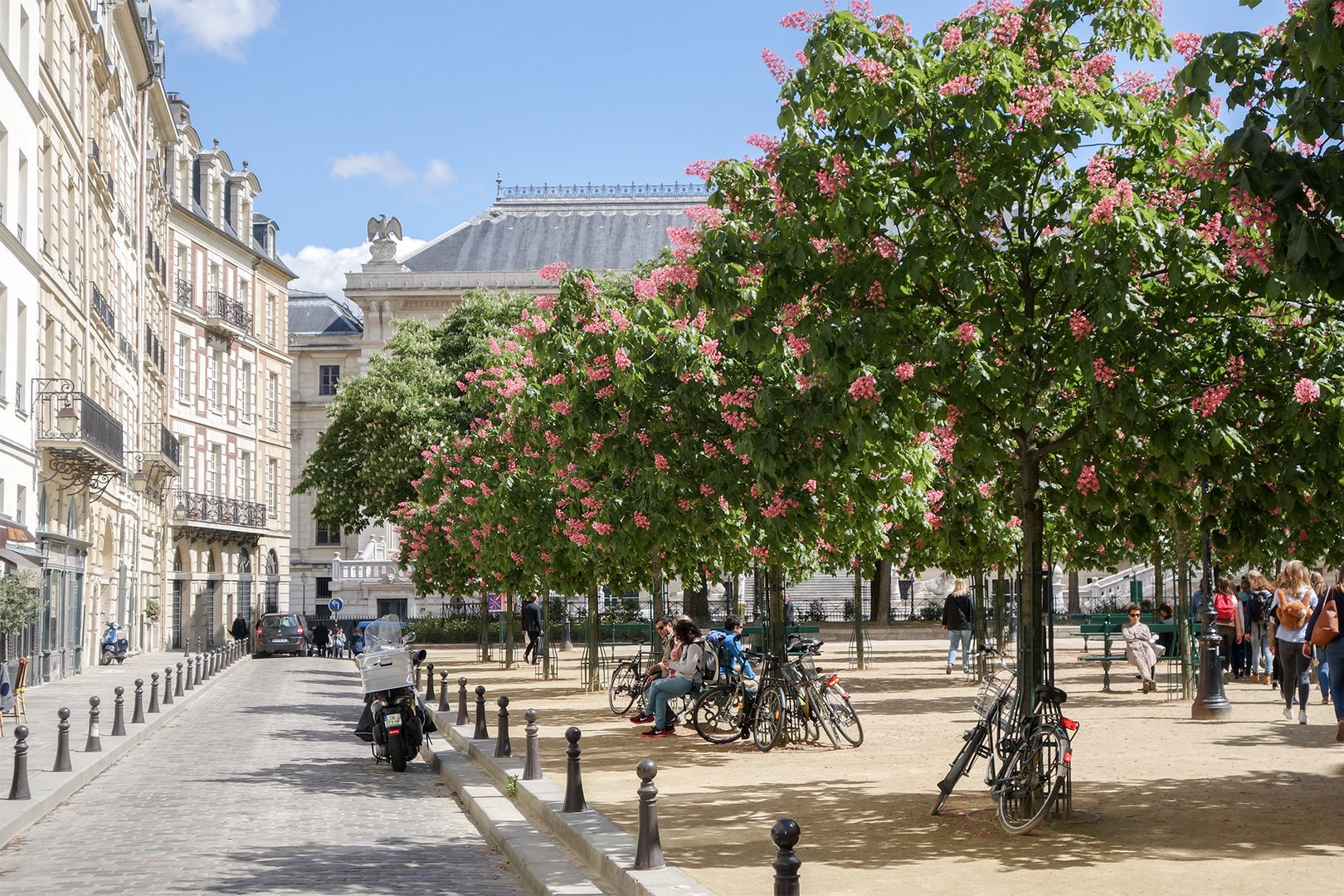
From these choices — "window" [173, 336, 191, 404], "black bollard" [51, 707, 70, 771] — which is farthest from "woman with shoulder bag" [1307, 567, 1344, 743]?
"window" [173, 336, 191, 404]

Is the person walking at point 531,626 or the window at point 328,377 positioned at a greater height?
the window at point 328,377

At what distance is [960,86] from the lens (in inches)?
398

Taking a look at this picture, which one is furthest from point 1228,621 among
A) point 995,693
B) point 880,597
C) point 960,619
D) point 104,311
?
point 104,311

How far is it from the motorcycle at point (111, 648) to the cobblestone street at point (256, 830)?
873 inches

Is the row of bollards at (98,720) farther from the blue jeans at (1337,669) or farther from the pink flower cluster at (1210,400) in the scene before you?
the blue jeans at (1337,669)

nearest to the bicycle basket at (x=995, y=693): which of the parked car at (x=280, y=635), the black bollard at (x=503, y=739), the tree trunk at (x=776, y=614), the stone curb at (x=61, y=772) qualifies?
the tree trunk at (x=776, y=614)

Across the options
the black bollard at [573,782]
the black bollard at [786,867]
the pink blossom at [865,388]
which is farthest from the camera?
the black bollard at [573,782]

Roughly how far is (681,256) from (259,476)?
52.8 m

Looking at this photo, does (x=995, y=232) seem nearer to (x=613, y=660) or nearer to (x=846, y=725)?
(x=846, y=725)

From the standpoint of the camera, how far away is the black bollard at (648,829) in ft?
28.5

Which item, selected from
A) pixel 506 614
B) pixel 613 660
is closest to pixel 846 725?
pixel 613 660

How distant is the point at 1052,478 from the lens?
38.1 feet

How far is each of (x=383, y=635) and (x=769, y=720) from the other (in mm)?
4579

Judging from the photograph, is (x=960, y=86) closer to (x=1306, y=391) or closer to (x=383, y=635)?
(x=1306, y=391)
